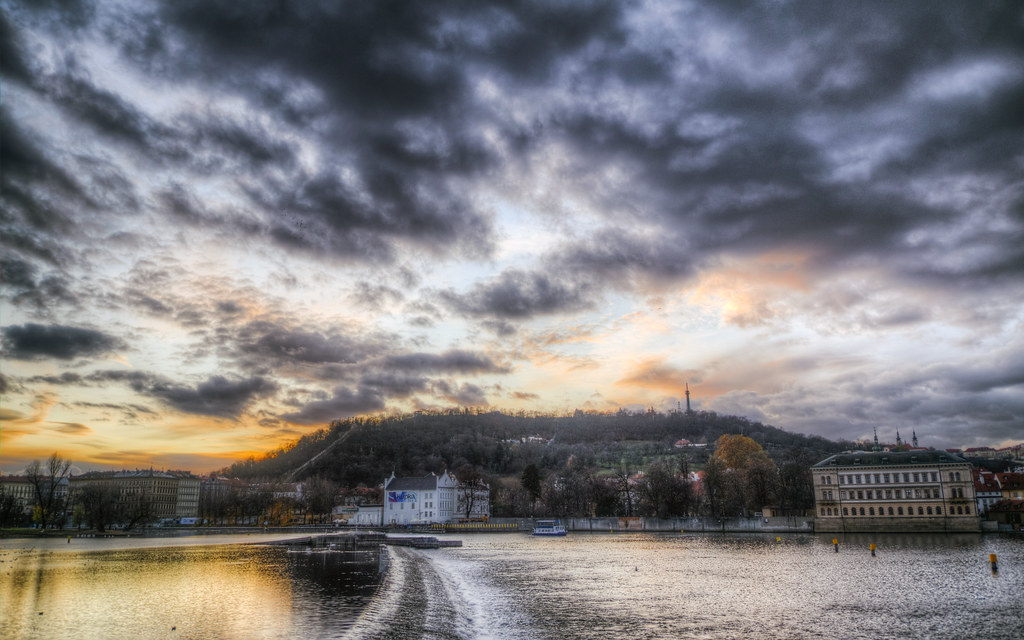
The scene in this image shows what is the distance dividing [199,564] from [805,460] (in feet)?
384

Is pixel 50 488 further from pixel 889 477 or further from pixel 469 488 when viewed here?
pixel 889 477

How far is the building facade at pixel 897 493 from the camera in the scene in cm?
9675

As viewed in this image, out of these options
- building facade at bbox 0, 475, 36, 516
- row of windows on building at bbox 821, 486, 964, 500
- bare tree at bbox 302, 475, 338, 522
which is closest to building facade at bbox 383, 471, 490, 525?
bare tree at bbox 302, 475, 338, 522

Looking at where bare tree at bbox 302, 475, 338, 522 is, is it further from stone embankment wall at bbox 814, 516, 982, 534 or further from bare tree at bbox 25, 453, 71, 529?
stone embankment wall at bbox 814, 516, 982, 534

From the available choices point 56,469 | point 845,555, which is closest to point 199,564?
point 845,555

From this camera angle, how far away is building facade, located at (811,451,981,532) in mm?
96750

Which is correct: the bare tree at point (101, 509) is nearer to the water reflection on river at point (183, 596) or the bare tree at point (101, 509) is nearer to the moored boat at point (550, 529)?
the water reflection on river at point (183, 596)

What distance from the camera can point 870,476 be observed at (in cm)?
10206

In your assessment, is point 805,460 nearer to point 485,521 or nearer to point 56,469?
point 485,521

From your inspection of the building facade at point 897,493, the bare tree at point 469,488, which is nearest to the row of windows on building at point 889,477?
the building facade at point 897,493

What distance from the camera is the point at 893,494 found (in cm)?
10075

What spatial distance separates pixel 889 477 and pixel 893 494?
103 inches

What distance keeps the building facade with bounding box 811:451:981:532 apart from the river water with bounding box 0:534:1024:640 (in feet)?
148

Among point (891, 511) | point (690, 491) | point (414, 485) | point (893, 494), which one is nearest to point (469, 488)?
point (414, 485)
